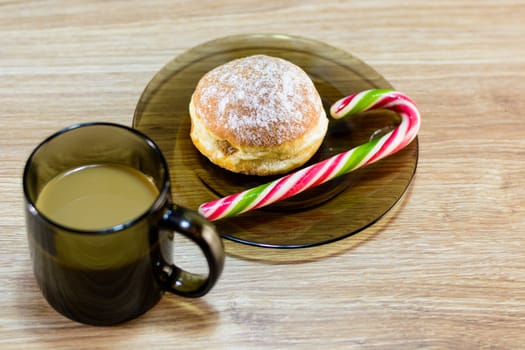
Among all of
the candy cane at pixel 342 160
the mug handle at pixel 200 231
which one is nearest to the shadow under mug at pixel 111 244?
the mug handle at pixel 200 231

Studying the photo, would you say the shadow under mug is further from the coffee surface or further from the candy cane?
the candy cane

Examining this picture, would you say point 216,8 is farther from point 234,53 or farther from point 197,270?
point 197,270

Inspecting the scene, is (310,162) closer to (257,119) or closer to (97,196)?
(257,119)

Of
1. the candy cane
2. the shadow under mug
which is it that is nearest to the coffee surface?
the shadow under mug

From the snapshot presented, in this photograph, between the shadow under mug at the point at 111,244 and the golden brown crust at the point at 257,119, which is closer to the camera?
the shadow under mug at the point at 111,244

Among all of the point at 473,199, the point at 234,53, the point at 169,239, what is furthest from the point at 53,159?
the point at 473,199

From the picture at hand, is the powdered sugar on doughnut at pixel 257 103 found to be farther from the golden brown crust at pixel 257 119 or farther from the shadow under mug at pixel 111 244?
the shadow under mug at pixel 111 244

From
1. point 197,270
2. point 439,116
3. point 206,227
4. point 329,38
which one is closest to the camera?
point 206,227

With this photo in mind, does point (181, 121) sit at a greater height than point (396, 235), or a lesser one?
greater
